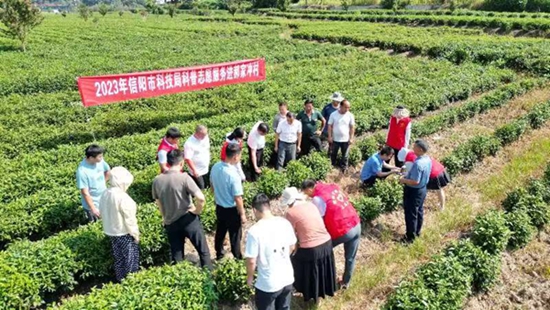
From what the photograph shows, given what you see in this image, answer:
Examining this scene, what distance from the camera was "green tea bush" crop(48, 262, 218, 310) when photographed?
16.4 feet

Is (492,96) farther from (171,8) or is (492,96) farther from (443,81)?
(171,8)

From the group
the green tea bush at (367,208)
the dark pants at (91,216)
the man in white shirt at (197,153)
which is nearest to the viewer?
the dark pants at (91,216)

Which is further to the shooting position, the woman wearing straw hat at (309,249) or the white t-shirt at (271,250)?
the woman wearing straw hat at (309,249)

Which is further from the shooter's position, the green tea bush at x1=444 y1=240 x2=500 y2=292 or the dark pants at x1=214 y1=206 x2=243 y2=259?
the dark pants at x1=214 y1=206 x2=243 y2=259

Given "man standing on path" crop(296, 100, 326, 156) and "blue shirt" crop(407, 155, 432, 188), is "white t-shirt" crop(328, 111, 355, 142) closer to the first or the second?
"man standing on path" crop(296, 100, 326, 156)

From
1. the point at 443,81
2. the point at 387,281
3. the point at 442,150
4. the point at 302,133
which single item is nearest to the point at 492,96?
the point at 443,81

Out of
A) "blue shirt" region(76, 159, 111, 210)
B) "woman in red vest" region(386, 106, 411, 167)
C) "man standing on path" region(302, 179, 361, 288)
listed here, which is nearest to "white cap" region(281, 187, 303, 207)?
"man standing on path" region(302, 179, 361, 288)

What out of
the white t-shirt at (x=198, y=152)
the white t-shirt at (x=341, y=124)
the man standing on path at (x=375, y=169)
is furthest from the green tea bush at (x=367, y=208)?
the white t-shirt at (x=198, y=152)

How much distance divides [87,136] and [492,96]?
49.1 ft

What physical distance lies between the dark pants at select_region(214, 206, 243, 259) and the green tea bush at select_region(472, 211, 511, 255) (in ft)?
13.5

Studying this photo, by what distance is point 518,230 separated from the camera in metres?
7.36

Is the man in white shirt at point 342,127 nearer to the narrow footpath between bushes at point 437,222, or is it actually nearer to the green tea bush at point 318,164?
the green tea bush at point 318,164

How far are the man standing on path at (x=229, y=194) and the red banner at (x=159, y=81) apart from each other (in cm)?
727

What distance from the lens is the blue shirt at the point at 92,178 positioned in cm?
681
